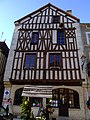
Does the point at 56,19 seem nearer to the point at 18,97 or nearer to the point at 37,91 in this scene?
the point at 37,91

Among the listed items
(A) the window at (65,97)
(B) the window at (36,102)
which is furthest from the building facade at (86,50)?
(B) the window at (36,102)

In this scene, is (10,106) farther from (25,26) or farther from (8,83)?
(25,26)

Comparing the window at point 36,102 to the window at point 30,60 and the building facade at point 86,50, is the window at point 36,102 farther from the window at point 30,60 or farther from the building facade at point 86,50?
the building facade at point 86,50

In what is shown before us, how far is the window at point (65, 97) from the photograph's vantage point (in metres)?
9.16

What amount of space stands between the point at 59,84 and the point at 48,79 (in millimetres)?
821

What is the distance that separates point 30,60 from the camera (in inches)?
412

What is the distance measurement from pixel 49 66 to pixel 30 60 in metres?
1.55

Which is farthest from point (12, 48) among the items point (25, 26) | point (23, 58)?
point (25, 26)

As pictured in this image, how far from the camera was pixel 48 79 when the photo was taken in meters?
9.51

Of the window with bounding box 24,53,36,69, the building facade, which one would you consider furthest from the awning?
the building facade

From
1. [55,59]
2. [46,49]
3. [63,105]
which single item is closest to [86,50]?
[55,59]

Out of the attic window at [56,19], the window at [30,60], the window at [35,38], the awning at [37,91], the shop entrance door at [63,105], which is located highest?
the attic window at [56,19]

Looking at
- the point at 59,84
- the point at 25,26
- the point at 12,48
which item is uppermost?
the point at 25,26

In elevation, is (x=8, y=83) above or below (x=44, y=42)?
below
